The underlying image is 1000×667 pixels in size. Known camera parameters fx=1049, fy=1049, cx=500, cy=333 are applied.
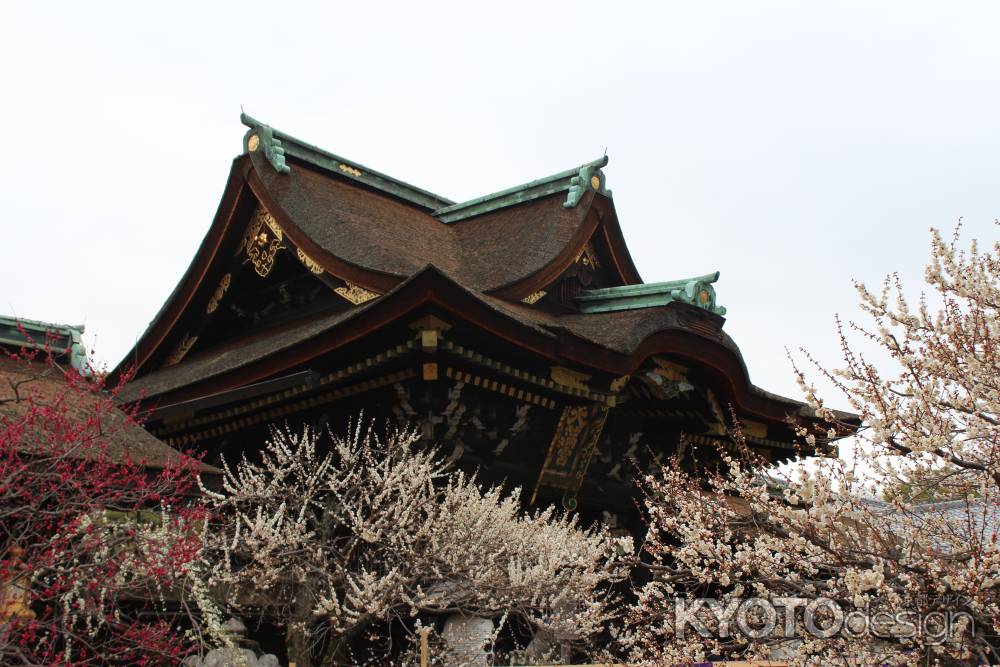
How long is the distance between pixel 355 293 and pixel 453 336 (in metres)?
2.30

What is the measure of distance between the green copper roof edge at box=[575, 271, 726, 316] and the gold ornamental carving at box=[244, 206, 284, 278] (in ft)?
14.3

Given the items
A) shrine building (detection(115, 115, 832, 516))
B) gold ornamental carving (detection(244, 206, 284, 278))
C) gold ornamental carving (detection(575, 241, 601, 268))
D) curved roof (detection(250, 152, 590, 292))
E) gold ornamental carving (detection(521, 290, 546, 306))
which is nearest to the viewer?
shrine building (detection(115, 115, 832, 516))

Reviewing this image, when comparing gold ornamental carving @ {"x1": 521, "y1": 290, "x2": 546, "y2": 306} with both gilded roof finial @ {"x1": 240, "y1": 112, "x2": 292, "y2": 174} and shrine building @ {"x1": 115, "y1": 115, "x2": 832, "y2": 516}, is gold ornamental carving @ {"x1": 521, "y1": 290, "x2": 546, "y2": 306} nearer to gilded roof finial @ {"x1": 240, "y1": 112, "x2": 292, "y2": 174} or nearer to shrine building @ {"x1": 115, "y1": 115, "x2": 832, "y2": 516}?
shrine building @ {"x1": 115, "y1": 115, "x2": 832, "y2": 516}

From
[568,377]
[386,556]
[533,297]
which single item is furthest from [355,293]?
[386,556]

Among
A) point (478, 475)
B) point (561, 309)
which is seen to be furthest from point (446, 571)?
point (561, 309)

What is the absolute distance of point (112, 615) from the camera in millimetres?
10031

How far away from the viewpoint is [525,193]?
53.9 feet

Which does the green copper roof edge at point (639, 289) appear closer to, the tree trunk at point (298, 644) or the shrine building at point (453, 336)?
the shrine building at point (453, 336)

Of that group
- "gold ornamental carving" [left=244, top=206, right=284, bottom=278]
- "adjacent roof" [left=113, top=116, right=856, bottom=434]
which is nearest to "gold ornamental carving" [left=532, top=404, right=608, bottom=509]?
"adjacent roof" [left=113, top=116, right=856, bottom=434]

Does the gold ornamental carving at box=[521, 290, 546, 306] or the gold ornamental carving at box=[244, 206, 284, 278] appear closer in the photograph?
the gold ornamental carving at box=[521, 290, 546, 306]

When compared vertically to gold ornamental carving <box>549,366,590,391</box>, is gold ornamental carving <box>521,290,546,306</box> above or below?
above

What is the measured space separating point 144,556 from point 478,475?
4.03m

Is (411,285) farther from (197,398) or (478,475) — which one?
(197,398)

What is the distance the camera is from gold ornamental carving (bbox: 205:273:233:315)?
15.4 meters
